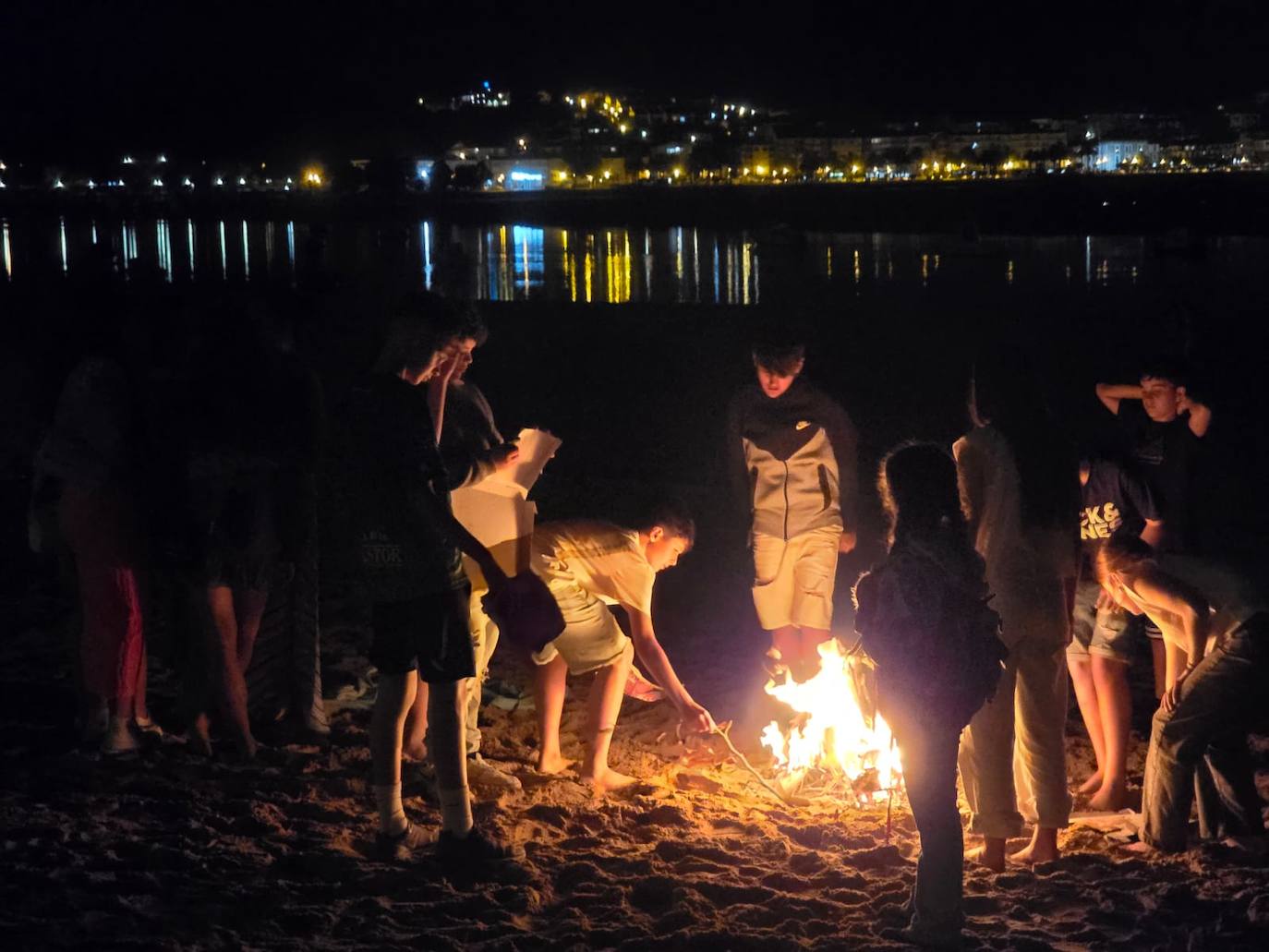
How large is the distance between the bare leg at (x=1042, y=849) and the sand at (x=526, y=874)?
56 mm

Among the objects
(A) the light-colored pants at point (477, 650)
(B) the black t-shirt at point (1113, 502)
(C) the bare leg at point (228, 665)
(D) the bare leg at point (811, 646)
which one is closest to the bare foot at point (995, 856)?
(B) the black t-shirt at point (1113, 502)

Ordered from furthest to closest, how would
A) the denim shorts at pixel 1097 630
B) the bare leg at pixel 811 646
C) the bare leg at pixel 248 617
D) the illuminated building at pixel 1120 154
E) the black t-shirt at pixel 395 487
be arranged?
the illuminated building at pixel 1120 154
the bare leg at pixel 811 646
the bare leg at pixel 248 617
the denim shorts at pixel 1097 630
the black t-shirt at pixel 395 487

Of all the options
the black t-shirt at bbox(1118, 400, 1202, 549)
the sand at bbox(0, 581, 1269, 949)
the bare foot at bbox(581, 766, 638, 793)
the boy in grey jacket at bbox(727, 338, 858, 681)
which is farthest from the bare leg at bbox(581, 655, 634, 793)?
the black t-shirt at bbox(1118, 400, 1202, 549)

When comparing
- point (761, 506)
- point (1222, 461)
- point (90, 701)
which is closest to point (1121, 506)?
point (761, 506)

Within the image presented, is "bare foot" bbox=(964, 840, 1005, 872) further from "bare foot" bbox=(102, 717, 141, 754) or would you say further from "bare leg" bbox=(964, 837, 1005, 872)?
"bare foot" bbox=(102, 717, 141, 754)

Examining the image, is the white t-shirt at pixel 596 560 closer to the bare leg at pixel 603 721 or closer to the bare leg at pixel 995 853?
the bare leg at pixel 603 721

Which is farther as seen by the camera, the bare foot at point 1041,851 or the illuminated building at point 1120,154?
the illuminated building at point 1120,154

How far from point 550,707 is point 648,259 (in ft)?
123

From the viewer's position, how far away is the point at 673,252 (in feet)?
152

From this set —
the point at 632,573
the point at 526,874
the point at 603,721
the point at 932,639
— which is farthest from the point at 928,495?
the point at 603,721

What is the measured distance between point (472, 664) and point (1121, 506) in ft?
9.21

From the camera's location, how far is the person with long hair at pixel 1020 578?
485 centimetres

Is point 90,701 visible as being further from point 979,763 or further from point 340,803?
point 979,763

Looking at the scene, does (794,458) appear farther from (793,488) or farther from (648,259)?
(648,259)
